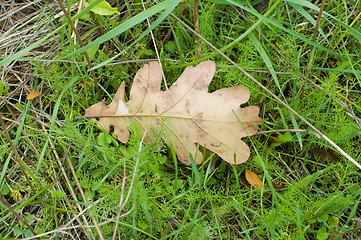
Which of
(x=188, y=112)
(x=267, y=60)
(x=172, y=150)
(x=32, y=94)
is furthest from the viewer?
(x=32, y=94)

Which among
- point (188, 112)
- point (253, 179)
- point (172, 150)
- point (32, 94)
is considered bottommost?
point (253, 179)

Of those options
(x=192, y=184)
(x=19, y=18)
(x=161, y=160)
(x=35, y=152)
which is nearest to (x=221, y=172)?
(x=192, y=184)

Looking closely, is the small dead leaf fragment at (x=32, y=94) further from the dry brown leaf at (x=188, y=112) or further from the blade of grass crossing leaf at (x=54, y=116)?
the dry brown leaf at (x=188, y=112)

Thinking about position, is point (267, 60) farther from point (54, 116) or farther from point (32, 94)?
point (32, 94)

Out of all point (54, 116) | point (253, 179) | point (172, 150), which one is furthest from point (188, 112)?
point (54, 116)

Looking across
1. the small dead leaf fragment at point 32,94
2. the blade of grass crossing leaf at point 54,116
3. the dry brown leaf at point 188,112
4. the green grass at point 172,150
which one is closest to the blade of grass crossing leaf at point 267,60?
the green grass at point 172,150

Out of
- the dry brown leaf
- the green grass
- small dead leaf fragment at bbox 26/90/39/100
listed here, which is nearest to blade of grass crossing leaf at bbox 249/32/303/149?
the green grass
